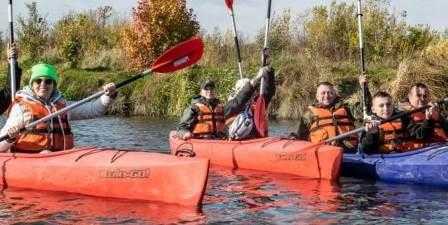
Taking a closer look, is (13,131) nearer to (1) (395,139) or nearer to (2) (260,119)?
(2) (260,119)

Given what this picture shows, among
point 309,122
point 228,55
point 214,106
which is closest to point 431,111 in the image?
point 309,122

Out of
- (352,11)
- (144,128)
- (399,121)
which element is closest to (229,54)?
(352,11)

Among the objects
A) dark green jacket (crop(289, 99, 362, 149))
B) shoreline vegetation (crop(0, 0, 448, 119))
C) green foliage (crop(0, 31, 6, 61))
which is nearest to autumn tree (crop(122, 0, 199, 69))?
shoreline vegetation (crop(0, 0, 448, 119))

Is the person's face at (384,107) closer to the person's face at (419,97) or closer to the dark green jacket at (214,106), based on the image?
the person's face at (419,97)

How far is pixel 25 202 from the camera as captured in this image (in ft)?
24.0

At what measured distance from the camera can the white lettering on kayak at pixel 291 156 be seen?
9.05m

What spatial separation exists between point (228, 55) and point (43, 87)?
17189mm

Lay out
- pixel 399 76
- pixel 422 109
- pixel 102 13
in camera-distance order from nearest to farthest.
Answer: pixel 422 109, pixel 399 76, pixel 102 13

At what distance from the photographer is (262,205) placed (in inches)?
291

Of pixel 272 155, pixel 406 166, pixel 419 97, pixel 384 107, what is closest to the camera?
pixel 406 166

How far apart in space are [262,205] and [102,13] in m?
27.2

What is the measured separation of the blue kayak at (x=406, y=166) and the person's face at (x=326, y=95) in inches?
29.1

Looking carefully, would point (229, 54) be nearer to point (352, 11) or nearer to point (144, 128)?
point (352, 11)

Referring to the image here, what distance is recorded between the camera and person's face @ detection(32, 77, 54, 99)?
7.75 m
